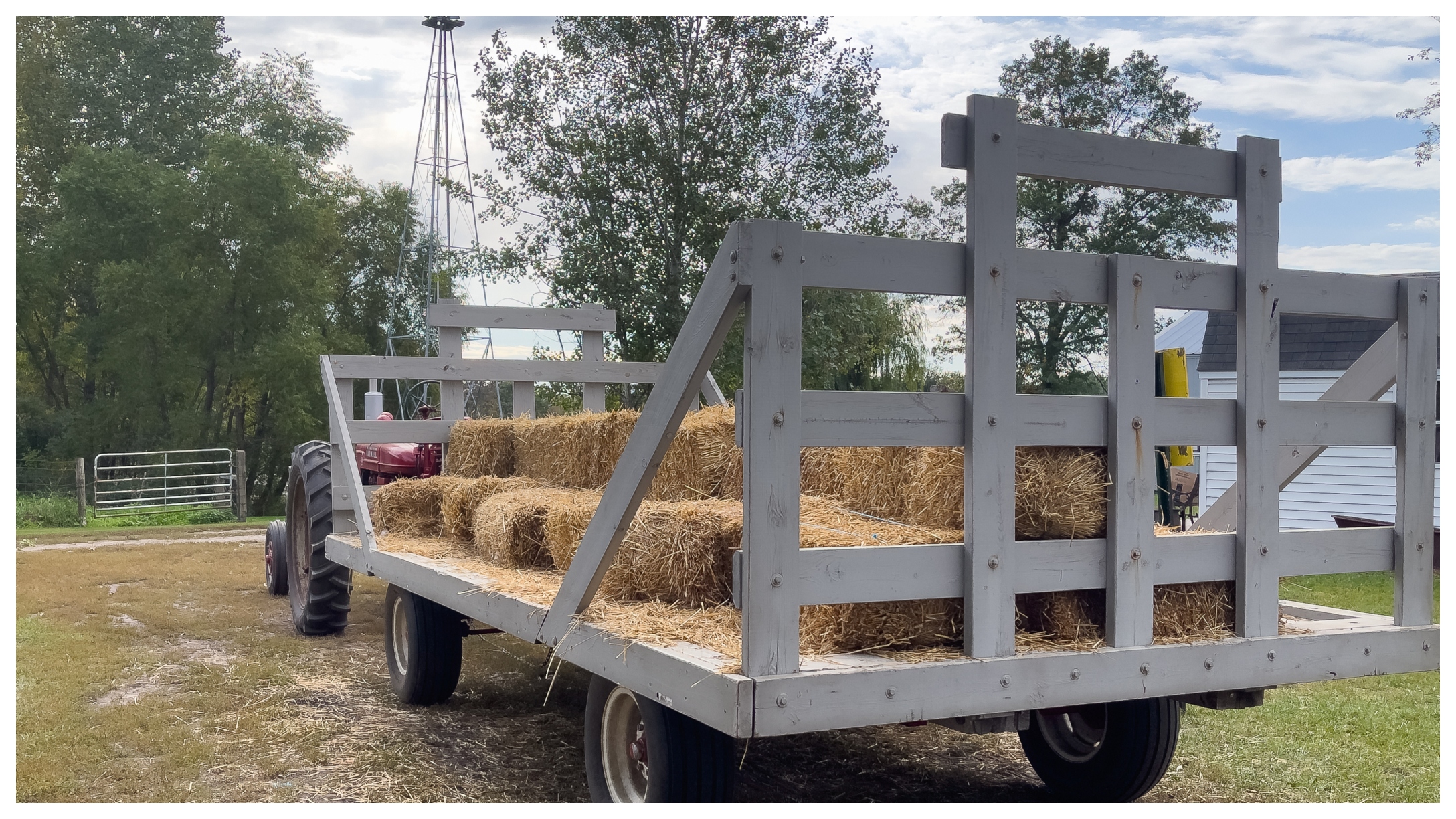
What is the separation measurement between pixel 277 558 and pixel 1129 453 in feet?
28.4

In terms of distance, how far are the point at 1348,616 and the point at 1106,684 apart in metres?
1.28

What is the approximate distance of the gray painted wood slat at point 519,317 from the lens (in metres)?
7.75

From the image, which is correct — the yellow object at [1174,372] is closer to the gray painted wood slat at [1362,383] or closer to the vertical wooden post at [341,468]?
the gray painted wood slat at [1362,383]

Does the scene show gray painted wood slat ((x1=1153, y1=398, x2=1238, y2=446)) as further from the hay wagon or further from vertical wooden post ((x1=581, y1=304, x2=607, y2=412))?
vertical wooden post ((x1=581, y1=304, x2=607, y2=412))

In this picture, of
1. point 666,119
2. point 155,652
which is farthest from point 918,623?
point 666,119

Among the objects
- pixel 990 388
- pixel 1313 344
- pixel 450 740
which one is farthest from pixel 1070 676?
pixel 1313 344

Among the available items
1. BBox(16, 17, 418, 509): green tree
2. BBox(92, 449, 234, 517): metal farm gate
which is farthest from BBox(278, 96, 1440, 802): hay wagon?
BBox(16, 17, 418, 509): green tree

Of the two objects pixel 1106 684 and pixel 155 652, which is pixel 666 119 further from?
pixel 1106 684

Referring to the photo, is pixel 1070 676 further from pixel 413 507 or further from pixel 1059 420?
pixel 413 507

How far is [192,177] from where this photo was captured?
31.8 meters

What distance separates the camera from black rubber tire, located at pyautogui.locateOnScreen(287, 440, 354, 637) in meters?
7.88

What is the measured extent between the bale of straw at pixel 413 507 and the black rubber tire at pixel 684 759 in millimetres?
3588

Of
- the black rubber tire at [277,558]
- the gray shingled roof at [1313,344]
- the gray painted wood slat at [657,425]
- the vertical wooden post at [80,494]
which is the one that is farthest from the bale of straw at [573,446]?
the vertical wooden post at [80,494]

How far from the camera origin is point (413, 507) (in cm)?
675
